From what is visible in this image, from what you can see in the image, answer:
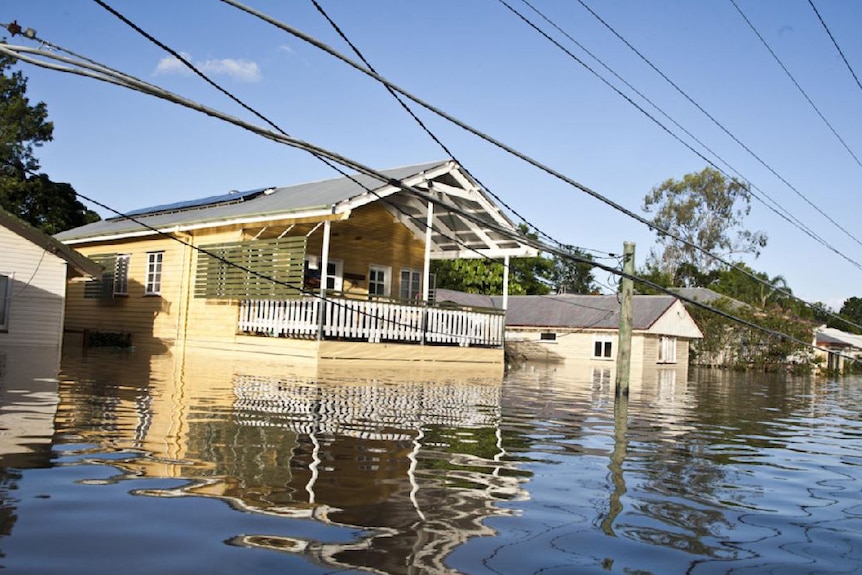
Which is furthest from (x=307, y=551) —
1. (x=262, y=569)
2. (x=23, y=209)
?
(x=23, y=209)

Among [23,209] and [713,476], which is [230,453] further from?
[23,209]

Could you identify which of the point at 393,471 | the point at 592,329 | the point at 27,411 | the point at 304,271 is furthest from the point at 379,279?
the point at 393,471

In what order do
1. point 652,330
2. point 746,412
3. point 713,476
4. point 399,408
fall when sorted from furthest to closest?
1. point 652,330
2. point 746,412
3. point 399,408
4. point 713,476

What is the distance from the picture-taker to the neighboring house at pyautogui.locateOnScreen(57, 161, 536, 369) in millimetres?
20312

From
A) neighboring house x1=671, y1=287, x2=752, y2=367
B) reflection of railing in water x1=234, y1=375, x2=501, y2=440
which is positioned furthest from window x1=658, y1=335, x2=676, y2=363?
reflection of railing in water x1=234, y1=375, x2=501, y2=440

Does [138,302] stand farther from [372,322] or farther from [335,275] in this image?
[372,322]

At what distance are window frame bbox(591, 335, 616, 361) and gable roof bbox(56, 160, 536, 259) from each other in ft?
62.0

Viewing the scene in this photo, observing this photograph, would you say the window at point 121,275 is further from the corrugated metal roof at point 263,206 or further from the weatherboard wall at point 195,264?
the corrugated metal roof at point 263,206

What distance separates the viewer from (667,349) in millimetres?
44750

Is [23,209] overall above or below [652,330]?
above

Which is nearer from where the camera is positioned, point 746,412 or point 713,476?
point 713,476

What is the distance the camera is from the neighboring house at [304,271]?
2031 centimetres

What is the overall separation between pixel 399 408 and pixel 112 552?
21.7ft

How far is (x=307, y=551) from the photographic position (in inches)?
132
